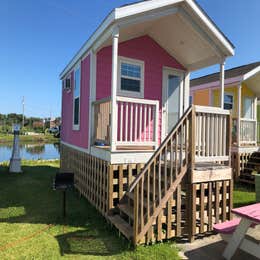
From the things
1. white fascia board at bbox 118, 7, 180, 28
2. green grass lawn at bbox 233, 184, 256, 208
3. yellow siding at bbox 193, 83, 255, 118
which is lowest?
green grass lawn at bbox 233, 184, 256, 208

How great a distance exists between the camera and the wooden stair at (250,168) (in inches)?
307

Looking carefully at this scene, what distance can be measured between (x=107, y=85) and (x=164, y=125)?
2111 millimetres

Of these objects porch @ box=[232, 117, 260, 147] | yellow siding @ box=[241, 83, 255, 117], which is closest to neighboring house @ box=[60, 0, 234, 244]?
porch @ box=[232, 117, 260, 147]

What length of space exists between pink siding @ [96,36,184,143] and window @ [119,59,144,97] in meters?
0.15

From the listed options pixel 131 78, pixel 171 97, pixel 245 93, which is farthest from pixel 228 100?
pixel 131 78

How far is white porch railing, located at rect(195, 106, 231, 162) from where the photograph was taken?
3.76 m

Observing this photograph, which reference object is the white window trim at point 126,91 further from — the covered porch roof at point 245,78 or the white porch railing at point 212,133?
the covered porch roof at point 245,78

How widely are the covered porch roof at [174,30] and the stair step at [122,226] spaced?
3.47 meters

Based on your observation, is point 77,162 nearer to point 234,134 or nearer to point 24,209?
point 24,209

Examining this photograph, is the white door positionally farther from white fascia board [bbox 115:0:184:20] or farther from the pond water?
the pond water

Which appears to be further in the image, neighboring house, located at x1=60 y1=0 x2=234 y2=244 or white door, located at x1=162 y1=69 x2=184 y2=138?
white door, located at x1=162 y1=69 x2=184 y2=138

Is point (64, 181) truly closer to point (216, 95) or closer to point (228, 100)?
point (216, 95)

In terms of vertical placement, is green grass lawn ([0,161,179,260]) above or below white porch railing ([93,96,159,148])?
below

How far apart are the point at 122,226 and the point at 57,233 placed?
1119 mm
